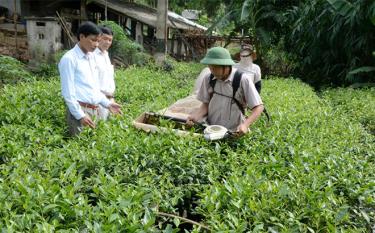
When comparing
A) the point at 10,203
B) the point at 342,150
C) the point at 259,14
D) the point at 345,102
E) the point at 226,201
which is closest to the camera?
the point at 10,203

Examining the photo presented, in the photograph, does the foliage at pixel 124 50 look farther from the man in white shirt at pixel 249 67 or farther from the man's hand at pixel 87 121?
the man's hand at pixel 87 121

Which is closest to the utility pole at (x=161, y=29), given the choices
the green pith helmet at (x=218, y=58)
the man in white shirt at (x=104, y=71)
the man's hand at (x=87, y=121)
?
the man in white shirt at (x=104, y=71)

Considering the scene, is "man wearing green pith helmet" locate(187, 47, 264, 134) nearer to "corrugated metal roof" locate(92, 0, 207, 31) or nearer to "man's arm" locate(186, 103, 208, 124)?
"man's arm" locate(186, 103, 208, 124)

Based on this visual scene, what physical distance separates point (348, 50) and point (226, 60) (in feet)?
36.0

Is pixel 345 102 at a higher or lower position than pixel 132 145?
lower

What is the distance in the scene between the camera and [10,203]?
2.36 metres

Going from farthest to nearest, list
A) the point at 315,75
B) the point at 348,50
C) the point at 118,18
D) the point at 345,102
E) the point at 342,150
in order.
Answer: the point at 118,18, the point at 315,75, the point at 348,50, the point at 345,102, the point at 342,150

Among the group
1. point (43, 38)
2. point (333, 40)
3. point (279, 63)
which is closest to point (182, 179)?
point (333, 40)

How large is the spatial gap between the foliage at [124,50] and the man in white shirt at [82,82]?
34.4ft

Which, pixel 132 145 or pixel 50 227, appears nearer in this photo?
pixel 50 227

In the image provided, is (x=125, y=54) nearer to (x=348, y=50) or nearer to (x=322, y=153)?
(x=348, y=50)

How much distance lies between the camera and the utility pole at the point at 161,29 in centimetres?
1345

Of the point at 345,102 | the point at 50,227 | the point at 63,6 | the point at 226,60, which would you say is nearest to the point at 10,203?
the point at 50,227

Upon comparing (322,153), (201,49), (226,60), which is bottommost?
(201,49)
